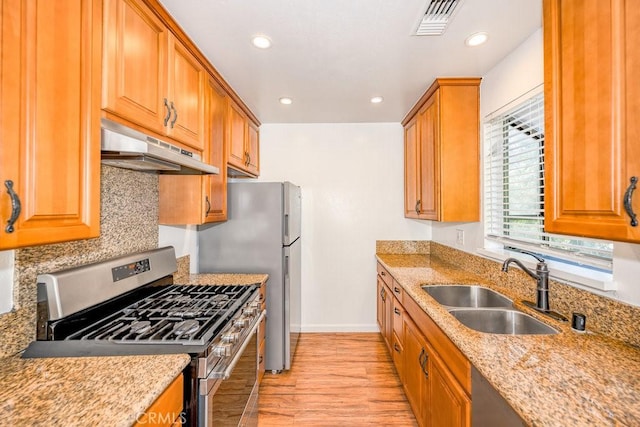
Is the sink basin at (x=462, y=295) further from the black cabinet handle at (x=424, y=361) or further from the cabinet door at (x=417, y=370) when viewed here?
the black cabinet handle at (x=424, y=361)

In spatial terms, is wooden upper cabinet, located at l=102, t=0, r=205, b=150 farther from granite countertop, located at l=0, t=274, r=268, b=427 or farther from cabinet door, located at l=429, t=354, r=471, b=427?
cabinet door, located at l=429, t=354, r=471, b=427

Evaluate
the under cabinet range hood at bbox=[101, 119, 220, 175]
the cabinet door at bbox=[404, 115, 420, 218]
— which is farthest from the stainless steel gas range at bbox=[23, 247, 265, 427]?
the cabinet door at bbox=[404, 115, 420, 218]

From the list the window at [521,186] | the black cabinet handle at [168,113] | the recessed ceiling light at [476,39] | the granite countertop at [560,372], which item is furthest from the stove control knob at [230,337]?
the recessed ceiling light at [476,39]

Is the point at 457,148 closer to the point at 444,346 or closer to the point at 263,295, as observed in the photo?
the point at 444,346

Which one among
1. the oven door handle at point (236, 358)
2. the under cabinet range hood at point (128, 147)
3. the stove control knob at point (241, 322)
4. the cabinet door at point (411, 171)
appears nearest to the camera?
the under cabinet range hood at point (128, 147)

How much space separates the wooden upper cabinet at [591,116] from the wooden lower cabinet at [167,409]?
145 centimetres

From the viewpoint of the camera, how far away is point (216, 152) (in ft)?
7.40

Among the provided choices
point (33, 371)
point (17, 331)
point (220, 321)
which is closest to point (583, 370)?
point (220, 321)

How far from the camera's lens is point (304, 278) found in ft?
11.7

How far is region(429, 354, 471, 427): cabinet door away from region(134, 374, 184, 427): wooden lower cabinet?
3.56 feet

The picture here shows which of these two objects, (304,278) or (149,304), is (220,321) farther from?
(304,278)

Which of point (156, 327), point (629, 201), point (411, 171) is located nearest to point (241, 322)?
point (156, 327)

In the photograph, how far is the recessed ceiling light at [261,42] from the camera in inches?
70.0

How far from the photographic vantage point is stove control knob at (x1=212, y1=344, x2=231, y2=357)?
1254mm
